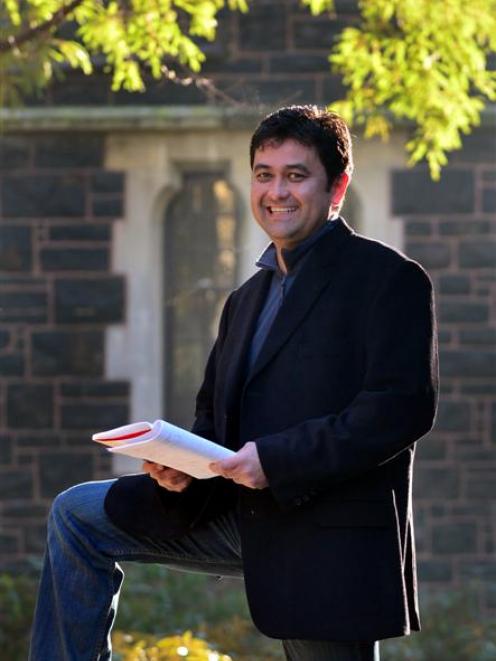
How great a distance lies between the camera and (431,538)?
32.7 feet

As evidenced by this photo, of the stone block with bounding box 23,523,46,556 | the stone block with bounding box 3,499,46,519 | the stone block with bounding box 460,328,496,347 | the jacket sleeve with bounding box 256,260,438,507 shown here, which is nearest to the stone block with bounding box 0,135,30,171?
the stone block with bounding box 3,499,46,519

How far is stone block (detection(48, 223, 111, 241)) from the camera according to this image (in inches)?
395

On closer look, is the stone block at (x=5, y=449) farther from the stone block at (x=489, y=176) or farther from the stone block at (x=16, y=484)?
the stone block at (x=489, y=176)

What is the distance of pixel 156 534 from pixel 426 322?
805 millimetres

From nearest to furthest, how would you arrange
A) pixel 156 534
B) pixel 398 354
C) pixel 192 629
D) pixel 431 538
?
pixel 398 354 < pixel 156 534 < pixel 192 629 < pixel 431 538

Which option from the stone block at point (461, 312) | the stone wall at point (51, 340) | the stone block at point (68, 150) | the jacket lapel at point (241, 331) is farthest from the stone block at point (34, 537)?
the jacket lapel at point (241, 331)

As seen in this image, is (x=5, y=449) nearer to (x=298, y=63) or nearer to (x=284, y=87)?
(x=284, y=87)

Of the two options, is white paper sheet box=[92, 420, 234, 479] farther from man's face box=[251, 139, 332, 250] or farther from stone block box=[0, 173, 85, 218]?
stone block box=[0, 173, 85, 218]

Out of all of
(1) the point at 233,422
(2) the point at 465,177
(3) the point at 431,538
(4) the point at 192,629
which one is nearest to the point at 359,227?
(2) the point at 465,177

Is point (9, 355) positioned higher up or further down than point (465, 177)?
further down

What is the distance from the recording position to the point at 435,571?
9961mm

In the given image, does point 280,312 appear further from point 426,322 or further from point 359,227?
point 359,227

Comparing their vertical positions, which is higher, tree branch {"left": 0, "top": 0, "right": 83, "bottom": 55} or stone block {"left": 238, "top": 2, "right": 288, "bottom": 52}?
stone block {"left": 238, "top": 2, "right": 288, "bottom": 52}

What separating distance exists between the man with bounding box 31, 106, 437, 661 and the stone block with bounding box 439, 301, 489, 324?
19.4ft
